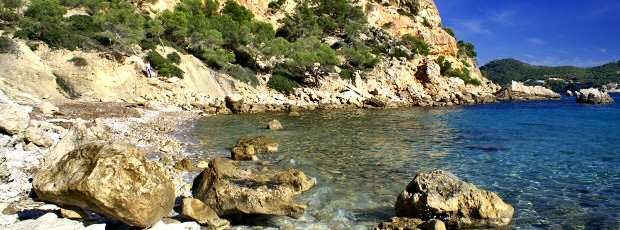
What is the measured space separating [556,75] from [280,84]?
163532mm

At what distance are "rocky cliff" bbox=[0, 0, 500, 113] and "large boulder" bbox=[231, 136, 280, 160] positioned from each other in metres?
16.7

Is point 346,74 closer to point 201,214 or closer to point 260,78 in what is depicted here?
point 260,78

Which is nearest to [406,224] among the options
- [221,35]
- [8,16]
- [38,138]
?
[38,138]

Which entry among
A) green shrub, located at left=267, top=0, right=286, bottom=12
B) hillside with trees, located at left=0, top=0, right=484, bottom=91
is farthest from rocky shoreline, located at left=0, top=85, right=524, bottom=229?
green shrub, located at left=267, top=0, right=286, bottom=12

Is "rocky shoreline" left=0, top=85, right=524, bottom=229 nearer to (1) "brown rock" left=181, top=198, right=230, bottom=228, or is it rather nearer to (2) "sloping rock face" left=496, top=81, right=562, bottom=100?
A: (1) "brown rock" left=181, top=198, right=230, bottom=228

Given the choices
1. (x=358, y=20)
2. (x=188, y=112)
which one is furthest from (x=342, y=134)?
(x=358, y=20)

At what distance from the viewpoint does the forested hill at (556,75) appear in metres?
139

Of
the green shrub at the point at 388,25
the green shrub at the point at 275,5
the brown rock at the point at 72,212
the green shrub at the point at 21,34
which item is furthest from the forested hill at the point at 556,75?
the brown rock at the point at 72,212

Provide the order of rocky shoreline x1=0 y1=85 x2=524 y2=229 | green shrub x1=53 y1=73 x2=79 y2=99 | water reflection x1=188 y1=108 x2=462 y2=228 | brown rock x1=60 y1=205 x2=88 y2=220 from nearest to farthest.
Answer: rocky shoreline x1=0 y1=85 x2=524 y2=229
brown rock x1=60 y1=205 x2=88 y2=220
water reflection x1=188 y1=108 x2=462 y2=228
green shrub x1=53 y1=73 x2=79 y2=99

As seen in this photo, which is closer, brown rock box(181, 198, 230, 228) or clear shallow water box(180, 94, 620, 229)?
brown rock box(181, 198, 230, 228)

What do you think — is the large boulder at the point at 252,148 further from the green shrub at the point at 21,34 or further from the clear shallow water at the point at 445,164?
the green shrub at the point at 21,34

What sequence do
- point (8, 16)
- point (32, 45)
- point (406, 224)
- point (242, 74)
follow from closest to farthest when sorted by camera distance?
1. point (406, 224)
2. point (32, 45)
3. point (8, 16)
4. point (242, 74)

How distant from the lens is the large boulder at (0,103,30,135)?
10430mm

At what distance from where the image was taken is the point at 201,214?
21.7 ft
